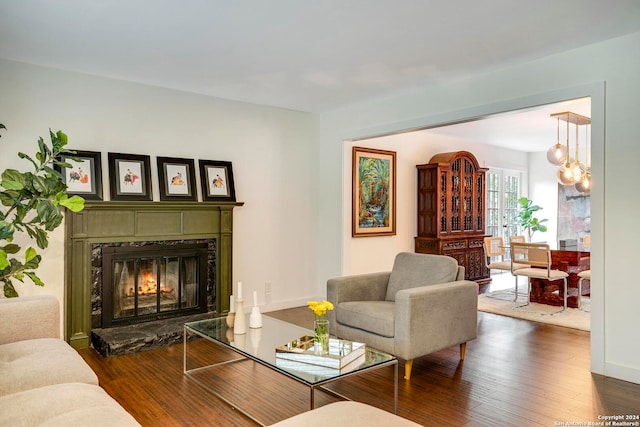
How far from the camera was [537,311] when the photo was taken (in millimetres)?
5469

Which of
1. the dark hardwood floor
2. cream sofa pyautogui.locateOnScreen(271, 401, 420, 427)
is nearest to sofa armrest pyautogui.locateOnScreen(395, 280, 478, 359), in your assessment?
the dark hardwood floor

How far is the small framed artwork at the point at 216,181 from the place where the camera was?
4828 mm

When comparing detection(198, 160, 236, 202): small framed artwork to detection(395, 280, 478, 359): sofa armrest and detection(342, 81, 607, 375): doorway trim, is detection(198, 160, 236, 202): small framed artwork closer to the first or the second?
detection(395, 280, 478, 359): sofa armrest

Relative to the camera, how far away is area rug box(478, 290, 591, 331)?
16.1 feet

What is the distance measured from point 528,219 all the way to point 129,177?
7906mm

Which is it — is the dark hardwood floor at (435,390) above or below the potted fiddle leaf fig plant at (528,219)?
below

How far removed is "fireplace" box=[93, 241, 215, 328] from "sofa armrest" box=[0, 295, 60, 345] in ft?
4.43

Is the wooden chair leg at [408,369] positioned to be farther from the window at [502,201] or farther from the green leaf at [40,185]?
the window at [502,201]

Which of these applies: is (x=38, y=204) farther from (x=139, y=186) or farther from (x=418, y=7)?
(x=418, y=7)

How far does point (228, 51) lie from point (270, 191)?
213 cm

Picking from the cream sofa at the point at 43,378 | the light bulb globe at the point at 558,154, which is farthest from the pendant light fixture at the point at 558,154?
the cream sofa at the point at 43,378

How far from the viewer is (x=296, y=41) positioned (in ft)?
11.1

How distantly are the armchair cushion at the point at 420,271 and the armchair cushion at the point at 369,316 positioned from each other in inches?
9.3

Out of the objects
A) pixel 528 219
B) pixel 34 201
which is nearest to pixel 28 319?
pixel 34 201
